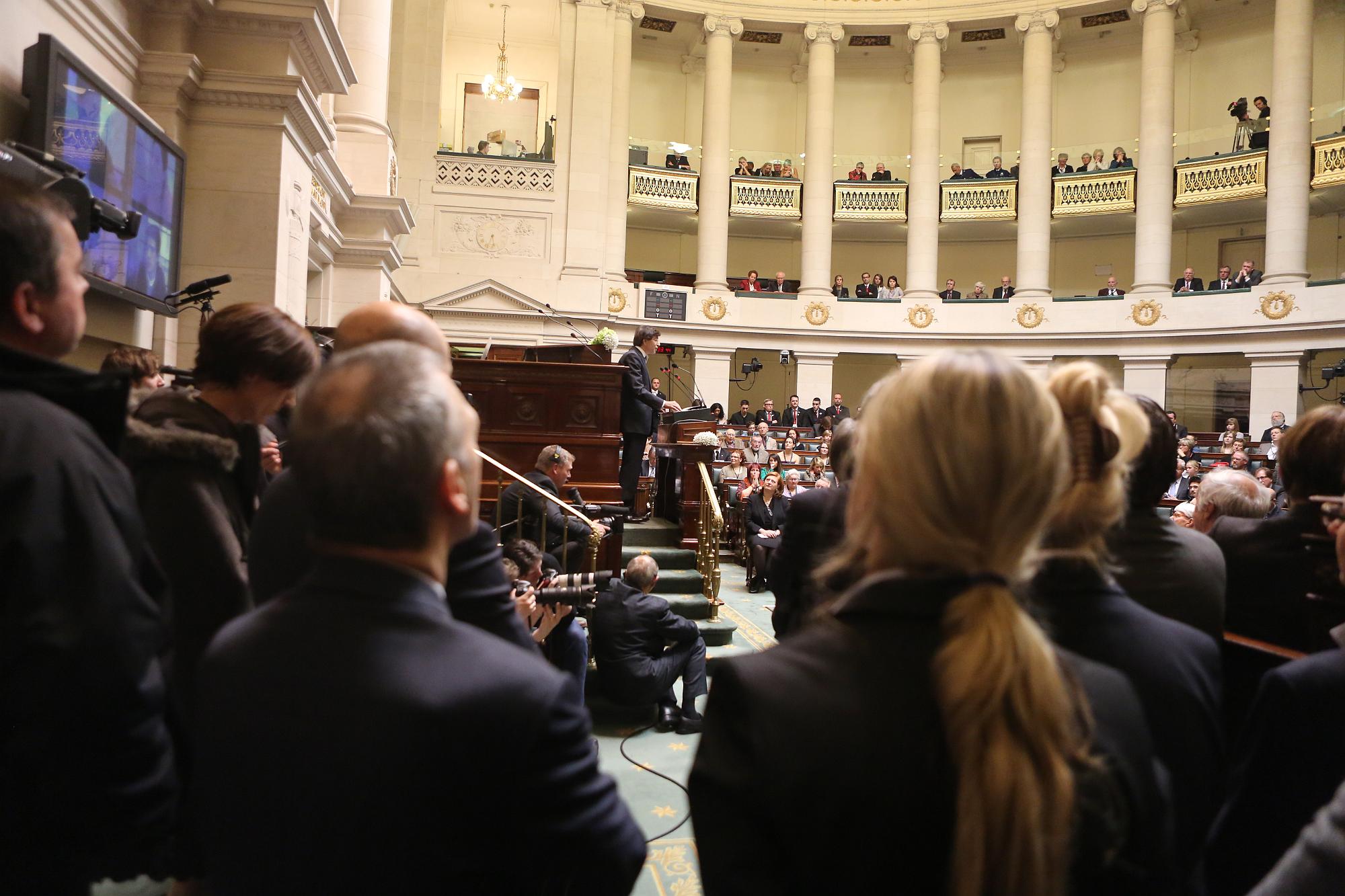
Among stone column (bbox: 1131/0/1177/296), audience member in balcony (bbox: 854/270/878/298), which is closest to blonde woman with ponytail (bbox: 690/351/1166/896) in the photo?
audience member in balcony (bbox: 854/270/878/298)

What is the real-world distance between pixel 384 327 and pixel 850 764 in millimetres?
1317

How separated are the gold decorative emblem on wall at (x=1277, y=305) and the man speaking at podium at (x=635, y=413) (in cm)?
1660

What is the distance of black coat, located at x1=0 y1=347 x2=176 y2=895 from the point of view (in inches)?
47.5

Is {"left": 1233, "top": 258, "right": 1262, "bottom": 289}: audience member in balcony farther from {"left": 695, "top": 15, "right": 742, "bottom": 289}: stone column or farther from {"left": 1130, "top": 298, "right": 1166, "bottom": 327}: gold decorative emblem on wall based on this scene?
{"left": 695, "top": 15, "right": 742, "bottom": 289}: stone column

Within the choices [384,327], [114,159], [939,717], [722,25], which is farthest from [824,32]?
[939,717]

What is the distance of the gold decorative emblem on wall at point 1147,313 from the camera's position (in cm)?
1964

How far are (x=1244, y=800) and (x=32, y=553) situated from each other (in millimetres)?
1797

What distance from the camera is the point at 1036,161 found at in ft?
68.8

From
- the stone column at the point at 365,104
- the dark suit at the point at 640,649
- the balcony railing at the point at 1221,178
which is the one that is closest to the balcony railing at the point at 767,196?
the balcony railing at the point at 1221,178

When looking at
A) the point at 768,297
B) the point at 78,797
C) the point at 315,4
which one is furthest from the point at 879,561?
the point at 768,297

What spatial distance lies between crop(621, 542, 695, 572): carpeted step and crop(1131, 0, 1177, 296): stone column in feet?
54.1

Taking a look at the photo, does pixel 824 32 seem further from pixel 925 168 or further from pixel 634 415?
pixel 634 415

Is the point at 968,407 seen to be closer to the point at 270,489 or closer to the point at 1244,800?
the point at 1244,800

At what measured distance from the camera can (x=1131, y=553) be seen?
5.75 ft
